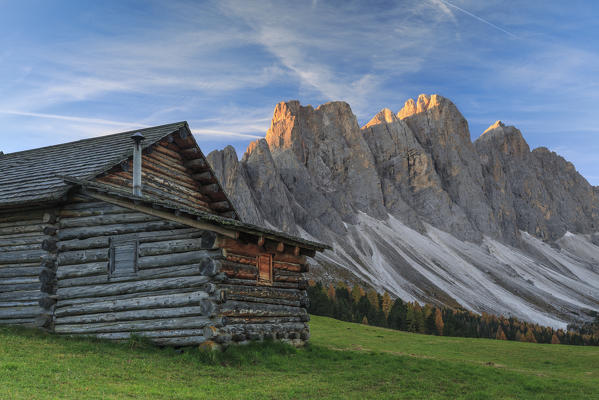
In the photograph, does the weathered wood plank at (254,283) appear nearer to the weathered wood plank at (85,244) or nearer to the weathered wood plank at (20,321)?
the weathered wood plank at (85,244)

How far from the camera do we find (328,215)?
521ft

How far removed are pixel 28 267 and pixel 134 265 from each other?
4.35 m

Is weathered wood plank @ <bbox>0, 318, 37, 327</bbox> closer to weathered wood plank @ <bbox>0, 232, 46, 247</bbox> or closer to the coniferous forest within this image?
weathered wood plank @ <bbox>0, 232, 46, 247</bbox>

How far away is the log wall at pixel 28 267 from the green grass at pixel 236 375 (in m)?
1.00

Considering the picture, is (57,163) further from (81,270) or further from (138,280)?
(138,280)

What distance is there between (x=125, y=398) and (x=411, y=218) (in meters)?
175

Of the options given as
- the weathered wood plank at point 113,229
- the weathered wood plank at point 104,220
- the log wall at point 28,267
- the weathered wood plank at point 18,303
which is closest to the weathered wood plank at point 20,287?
the log wall at point 28,267

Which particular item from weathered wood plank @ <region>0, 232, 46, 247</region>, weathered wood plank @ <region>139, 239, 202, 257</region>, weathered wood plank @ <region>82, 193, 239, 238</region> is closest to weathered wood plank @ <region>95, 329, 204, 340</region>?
weathered wood plank @ <region>139, 239, 202, 257</region>

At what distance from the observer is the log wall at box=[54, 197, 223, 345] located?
16.8 meters

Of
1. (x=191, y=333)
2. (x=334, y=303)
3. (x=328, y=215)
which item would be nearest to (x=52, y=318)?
(x=191, y=333)

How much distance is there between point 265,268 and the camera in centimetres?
1933

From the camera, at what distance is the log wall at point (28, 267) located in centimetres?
1864

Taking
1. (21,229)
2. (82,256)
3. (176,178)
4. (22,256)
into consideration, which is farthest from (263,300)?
(21,229)

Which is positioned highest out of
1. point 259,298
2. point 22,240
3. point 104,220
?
point 104,220
